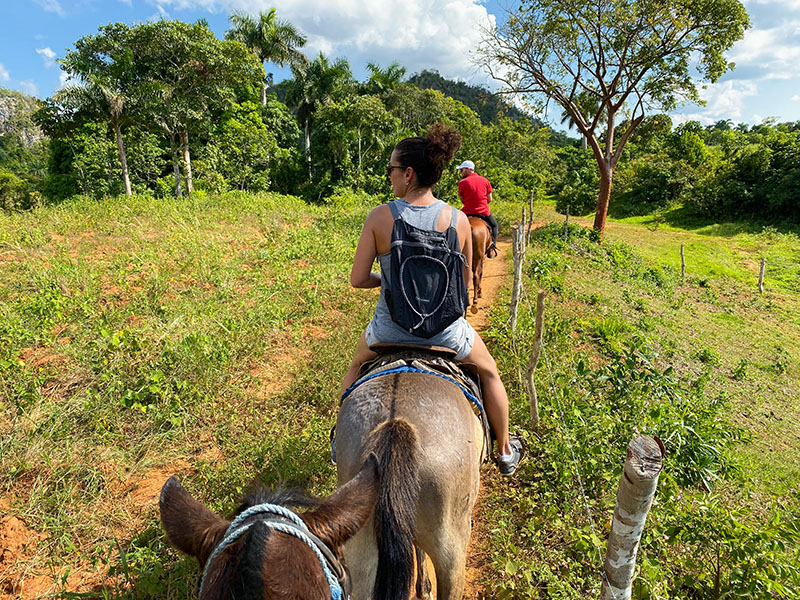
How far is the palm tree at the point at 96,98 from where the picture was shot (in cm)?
1928

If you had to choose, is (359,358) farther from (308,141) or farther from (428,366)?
(308,141)

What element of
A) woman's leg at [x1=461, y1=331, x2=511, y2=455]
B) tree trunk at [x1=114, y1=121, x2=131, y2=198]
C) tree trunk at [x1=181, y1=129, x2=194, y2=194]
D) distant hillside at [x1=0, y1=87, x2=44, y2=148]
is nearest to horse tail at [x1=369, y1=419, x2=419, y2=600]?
woman's leg at [x1=461, y1=331, x2=511, y2=455]

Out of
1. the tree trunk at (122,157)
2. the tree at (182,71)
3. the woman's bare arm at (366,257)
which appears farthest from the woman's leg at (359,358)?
the tree at (182,71)

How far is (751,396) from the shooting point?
8766mm

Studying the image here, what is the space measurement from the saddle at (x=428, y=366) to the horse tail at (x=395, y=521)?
637mm

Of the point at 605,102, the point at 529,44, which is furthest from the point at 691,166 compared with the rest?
the point at 529,44

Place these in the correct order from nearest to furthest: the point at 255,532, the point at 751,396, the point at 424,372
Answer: the point at 255,532, the point at 424,372, the point at 751,396

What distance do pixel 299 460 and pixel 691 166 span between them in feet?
138

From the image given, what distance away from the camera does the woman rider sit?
98.7 inches

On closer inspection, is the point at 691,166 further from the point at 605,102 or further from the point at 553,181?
the point at 605,102

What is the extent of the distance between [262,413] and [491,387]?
9.89ft

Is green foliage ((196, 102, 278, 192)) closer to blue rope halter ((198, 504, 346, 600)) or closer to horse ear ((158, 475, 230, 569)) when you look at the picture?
horse ear ((158, 475, 230, 569))

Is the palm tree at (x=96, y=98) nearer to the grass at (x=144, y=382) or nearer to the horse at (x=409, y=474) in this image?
the grass at (x=144, y=382)

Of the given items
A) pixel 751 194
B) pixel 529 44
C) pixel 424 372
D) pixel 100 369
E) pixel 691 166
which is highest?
pixel 529 44
